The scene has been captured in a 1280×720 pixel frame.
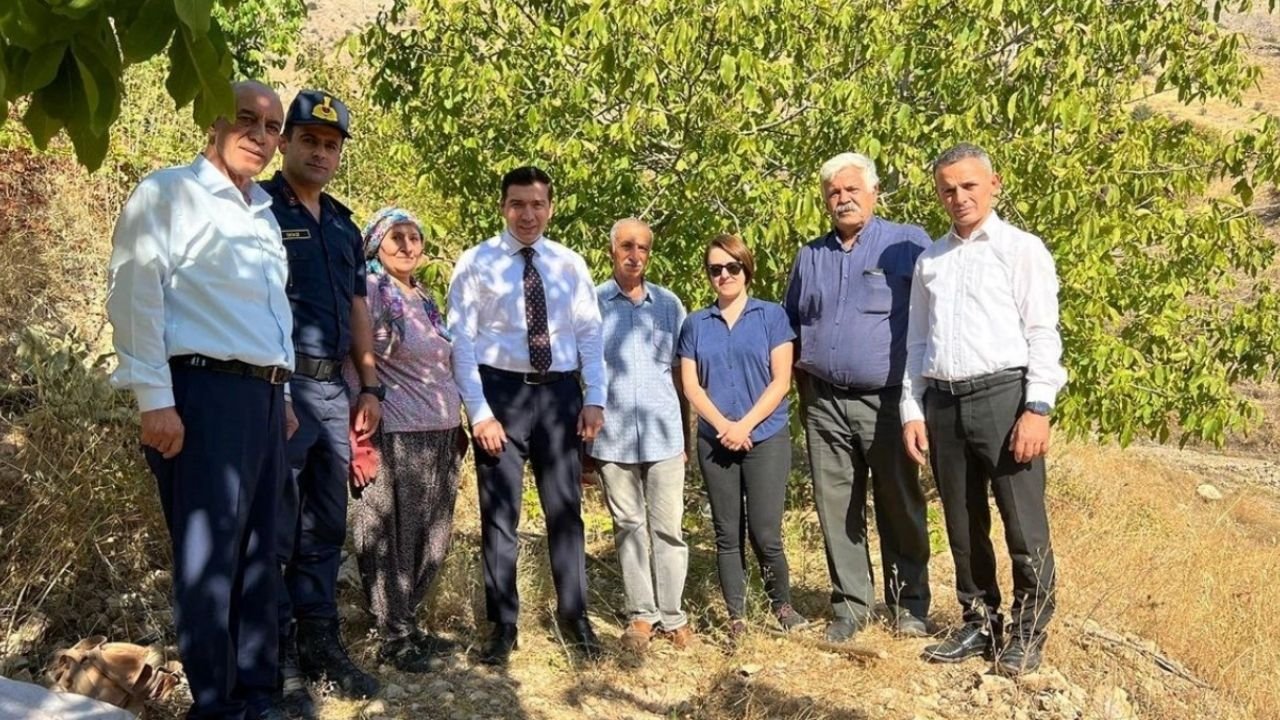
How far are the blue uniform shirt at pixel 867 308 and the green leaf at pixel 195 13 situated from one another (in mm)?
3692

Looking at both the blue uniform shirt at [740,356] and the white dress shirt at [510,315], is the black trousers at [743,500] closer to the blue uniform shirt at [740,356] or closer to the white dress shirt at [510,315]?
the blue uniform shirt at [740,356]

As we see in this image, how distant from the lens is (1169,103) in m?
45.1

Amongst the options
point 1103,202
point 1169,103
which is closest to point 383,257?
point 1103,202

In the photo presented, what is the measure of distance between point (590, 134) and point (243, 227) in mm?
2812

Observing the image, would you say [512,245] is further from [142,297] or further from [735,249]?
[142,297]

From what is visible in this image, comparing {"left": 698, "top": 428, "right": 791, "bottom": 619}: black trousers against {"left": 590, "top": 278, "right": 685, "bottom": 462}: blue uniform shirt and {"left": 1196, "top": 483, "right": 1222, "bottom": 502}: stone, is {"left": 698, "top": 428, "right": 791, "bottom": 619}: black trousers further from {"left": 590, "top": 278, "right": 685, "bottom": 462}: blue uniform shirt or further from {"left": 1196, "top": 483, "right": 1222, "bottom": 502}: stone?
{"left": 1196, "top": 483, "right": 1222, "bottom": 502}: stone

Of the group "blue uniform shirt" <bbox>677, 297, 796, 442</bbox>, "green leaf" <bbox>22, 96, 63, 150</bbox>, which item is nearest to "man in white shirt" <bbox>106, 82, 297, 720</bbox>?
"green leaf" <bbox>22, 96, 63, 150</bbox>

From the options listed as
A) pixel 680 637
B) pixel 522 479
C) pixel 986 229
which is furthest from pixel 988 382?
pixel 522 479

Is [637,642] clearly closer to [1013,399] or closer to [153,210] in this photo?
[1013,399]

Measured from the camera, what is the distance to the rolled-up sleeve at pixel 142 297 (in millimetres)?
3209

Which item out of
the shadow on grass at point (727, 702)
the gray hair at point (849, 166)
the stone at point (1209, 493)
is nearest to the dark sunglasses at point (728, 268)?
the gray hair at point (849, 166)

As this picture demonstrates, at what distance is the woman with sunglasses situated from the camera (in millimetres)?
5066

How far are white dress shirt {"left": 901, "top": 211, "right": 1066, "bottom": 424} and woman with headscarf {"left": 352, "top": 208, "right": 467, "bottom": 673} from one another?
2024mm

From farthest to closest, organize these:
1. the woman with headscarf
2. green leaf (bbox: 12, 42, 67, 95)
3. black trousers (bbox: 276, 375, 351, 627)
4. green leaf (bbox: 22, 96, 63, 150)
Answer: the woman with headscarf → black trousers (bbox: 276, 375, 351, 627) → green leaf (bbox: 22, 96, 63, 150) → green leaf (bbox: 12, 42, 67, 95)
